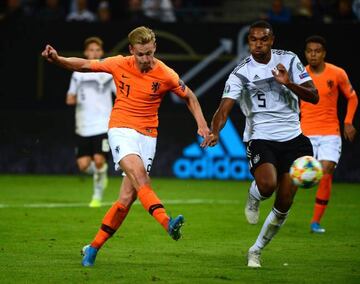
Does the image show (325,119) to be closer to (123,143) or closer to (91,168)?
(123,143)

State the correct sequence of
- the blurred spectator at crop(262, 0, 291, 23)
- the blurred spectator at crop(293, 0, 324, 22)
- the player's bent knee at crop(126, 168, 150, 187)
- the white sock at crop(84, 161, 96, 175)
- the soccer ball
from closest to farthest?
the soccer ball → the player's bent knee at crop(126, 168, 150, 187) → the white sock at crop(84, 161, 96, 175) → the blurred spectator at crop(262, 0, 291, 23) → the blurred spectator at crop(293, 0, 324, 22)

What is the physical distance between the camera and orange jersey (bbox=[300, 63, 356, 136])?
538 inches

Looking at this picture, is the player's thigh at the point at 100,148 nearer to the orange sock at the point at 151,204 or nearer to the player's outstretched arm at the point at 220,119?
the player's outstretched arm at the point at 220,119

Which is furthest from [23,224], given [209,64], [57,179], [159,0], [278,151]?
[159,0]

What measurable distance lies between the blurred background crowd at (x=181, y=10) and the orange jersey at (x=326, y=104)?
25.0 ft

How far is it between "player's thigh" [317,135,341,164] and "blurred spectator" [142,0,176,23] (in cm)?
840

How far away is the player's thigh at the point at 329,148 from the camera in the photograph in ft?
44.2

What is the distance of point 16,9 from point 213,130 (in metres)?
12.4

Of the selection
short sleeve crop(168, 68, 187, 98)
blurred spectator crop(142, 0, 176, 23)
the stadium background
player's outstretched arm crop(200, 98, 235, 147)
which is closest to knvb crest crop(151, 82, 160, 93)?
short sleeve crop(168, 68, 187, 98)

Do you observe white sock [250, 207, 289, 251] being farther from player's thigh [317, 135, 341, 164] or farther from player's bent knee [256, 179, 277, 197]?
player's thigh [317, 135, 341, 164]

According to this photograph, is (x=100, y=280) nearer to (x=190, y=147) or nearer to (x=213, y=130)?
(x=213, y=130)

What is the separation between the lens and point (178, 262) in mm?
10219

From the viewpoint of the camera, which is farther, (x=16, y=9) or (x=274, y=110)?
(x=16, y=9)

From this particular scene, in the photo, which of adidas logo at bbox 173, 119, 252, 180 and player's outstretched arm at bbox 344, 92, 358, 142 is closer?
player's outstretched arm at bbox 344, 92, 358, 142
